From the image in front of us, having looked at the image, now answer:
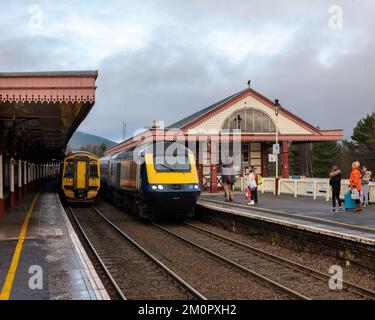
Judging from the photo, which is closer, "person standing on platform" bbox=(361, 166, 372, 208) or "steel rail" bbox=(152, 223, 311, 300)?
"steel rail" bbox=(152, 223, 311, 300)

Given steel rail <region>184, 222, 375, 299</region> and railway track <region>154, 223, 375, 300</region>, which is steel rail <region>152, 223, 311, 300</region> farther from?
steel rail <region>184, 222, 375, 299</region>

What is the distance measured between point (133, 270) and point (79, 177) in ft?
49.4

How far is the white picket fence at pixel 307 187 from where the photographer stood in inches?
806

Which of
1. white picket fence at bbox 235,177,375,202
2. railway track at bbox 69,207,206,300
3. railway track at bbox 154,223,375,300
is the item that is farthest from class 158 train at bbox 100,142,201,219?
white picket fence at bbox 235,177,375,202

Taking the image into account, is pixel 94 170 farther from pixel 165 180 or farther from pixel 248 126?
pixel 248 126

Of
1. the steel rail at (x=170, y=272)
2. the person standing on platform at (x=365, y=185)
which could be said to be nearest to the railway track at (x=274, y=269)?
the steel rail at (x=170, y=272)

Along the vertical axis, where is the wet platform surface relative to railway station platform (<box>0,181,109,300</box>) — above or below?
above

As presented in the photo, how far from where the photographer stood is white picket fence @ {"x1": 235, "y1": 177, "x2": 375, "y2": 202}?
20.5 metres

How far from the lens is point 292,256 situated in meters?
11.4

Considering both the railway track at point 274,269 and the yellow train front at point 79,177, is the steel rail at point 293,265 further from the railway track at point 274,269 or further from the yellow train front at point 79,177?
the yellow train front at point 79,177

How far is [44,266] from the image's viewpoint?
29.6ft

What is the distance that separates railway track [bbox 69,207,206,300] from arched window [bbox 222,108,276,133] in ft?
65.2

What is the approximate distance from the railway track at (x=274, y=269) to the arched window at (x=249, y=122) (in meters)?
20.1

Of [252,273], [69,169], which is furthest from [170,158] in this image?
[69,169]
